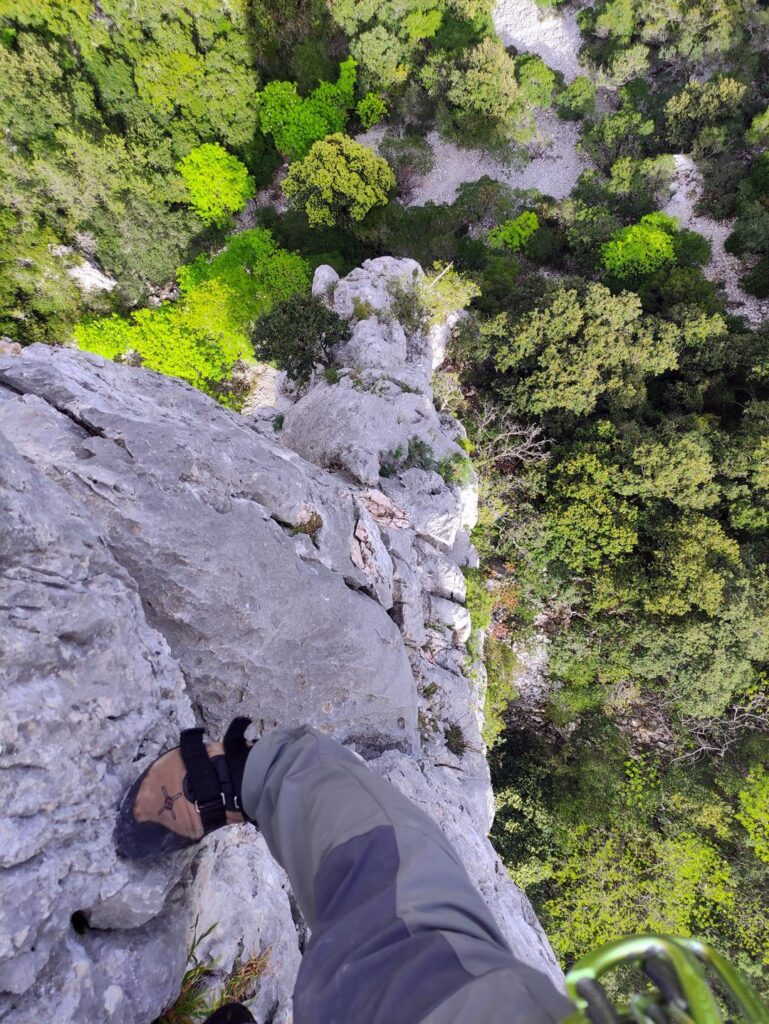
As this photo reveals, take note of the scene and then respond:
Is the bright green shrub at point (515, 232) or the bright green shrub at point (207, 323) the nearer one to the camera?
the bright green shrub at point (207, 323)

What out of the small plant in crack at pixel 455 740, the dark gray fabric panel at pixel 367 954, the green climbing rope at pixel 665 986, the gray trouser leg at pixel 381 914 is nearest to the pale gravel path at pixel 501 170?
the small plant in crack at pixel 455 740

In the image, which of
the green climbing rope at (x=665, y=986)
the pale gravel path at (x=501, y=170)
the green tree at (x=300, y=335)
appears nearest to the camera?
the green climbing rope at (x=665, y=986)

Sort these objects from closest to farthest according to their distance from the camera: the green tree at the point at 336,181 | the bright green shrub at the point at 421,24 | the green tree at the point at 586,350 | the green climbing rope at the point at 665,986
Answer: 1. the green climbing rope at the point at 665,986
2. the green tree at the point at 586,350
3. the green tree at the point at 336,181
4. the bright green shrub at the point at 421,24

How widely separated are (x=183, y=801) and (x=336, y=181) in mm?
21981

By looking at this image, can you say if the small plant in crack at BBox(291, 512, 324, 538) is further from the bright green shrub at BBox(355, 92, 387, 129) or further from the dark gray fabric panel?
the bright green shrub at BBox(355, 92, 387, 129)

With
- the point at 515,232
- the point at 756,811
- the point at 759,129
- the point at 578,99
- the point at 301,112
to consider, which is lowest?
the point at 756,811

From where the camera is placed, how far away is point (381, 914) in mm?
2877

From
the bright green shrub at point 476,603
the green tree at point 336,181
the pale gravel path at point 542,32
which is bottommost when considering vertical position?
the bright green shrub at point 476,603

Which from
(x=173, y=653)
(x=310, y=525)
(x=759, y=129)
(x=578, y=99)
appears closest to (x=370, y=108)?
(x=578, y=99)

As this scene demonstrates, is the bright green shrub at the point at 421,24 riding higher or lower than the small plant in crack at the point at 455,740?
higher

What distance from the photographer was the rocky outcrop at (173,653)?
394cm

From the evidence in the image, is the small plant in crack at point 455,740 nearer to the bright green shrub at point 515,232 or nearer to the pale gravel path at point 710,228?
the bright green shrub at point 515,232

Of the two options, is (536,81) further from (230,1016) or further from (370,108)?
(230,1016)

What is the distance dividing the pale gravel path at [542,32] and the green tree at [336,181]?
13934mm
